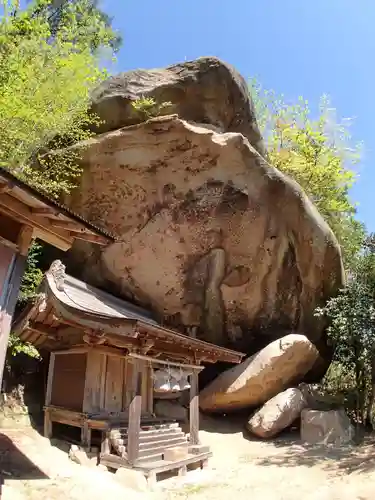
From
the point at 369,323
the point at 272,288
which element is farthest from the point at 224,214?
the point at 369,323

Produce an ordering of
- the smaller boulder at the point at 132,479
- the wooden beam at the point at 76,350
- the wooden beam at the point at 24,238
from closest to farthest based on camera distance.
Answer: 1. the wooden beam at the point at 24,238
2. the smaller boulder at the point at 132,479
3. the wooden beam at the point at 76,350

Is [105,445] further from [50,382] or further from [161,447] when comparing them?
[50,382]

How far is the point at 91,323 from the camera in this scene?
7449mm

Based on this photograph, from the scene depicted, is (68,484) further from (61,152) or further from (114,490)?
(61,152)

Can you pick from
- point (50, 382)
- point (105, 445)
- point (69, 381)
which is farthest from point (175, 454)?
point (50, 382)

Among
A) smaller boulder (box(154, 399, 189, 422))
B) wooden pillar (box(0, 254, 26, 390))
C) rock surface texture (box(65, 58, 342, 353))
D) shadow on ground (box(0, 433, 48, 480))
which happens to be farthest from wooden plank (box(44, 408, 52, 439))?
wooden pillar (box(0, 254, 26, 390))

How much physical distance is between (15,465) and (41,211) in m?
4.97

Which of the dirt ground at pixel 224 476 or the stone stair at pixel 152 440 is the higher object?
the stone stair at pixel 152 440

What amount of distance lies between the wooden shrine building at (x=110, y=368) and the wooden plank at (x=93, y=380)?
0.02m

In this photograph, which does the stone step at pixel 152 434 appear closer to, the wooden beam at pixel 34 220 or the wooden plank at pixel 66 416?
the wooden plank at pixel 66 416

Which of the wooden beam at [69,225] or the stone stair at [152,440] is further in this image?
the stone stair at [152,440]

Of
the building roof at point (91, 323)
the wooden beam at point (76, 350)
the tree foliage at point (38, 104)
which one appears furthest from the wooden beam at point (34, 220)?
the tree foliage at point (38, 104)

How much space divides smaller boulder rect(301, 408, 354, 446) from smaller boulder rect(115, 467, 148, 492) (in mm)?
4854

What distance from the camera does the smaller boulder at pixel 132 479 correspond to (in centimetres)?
742
